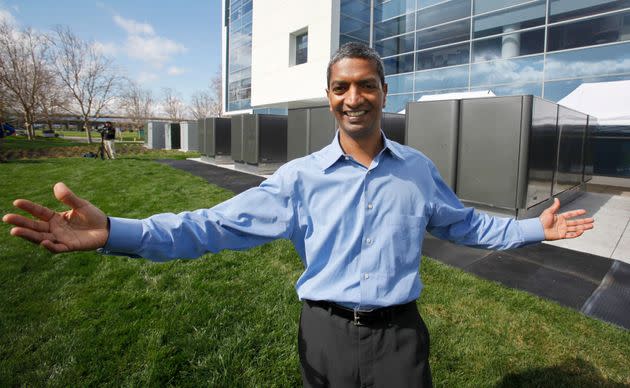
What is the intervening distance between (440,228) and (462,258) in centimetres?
385

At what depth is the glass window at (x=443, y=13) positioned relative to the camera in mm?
18688

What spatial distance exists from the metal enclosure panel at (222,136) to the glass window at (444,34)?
37.3ft

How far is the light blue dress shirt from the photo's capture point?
163 centimetres

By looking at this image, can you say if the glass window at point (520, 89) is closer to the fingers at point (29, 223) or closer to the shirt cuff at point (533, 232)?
the shirt cuff at point (533, 232)

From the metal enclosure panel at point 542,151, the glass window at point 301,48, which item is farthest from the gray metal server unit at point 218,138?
the metal enclosure panel at point 542,151

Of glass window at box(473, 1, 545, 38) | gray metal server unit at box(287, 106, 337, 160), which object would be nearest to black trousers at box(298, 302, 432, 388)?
gray metal server unit at box(287, 106, 337, 160)

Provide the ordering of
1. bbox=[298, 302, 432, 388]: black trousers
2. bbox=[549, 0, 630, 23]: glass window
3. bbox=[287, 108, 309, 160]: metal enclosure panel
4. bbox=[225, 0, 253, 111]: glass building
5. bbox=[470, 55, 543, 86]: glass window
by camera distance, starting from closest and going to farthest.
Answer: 1. bbox=[298, 302, 432, 388]: black trousers
2. bbox=[287, 108, 309, 160]: metal enclosure panel
3. bbox=[549, 0, 630, 23]: glass window
4. bbox=[470, 55, 543, 86]: glass window
5. bbox=[225, 0, 253, 111]: glass building

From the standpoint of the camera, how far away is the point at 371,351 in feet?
5.34

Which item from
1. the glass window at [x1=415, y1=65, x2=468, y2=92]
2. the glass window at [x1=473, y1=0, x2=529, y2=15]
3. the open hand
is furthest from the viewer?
A: the glass window at [x1=415, y1=65, x2=468, y2=92]

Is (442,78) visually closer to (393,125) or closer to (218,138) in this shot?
(393,125)

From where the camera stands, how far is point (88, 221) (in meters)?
1.35

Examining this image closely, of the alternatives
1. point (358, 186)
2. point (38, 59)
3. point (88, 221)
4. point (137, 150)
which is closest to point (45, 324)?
point (88, 221)

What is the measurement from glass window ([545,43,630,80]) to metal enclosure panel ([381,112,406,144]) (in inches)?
317

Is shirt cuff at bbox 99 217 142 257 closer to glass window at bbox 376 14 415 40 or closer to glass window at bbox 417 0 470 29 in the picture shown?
glass window at bbox 417 0 470 29
